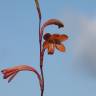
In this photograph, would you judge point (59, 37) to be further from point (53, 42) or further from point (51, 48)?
point (51, 48)

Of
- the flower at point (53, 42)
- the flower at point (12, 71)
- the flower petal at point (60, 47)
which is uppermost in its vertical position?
the flower at point (53, 42)

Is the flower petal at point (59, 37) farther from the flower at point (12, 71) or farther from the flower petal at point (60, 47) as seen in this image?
the flower at point (12, 71)

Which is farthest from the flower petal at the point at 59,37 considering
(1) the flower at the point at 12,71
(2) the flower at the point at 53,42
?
(1) the flower at the point at 12,71

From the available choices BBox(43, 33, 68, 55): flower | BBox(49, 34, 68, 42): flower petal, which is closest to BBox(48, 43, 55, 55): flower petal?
BBox(43, 33, 68, 55): flower

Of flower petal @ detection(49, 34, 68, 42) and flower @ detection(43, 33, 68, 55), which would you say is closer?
flower @ detection(43, 33, 68, 55)

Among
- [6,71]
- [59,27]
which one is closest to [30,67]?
[6,71]

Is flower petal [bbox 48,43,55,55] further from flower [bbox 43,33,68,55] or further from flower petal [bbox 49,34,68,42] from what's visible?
flower petal [bbox 49,34,68,42]

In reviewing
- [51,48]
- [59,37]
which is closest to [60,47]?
[59,37]

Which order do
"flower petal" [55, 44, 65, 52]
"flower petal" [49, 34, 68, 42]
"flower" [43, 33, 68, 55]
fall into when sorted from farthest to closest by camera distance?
"flower petal" [55, 44, 65, 52]
"flower petal" [49, 34, 68, 42]
"flower" [43, 33, 68, 55]
